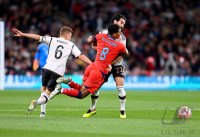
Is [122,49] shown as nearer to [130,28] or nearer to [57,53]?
[57,53]

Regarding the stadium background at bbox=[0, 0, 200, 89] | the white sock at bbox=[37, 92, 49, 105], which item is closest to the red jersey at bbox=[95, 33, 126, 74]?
the white sock at bbox=[37, 92, 49, 105]

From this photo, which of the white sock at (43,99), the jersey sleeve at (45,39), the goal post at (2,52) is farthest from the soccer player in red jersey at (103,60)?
the goal post at (2,52)

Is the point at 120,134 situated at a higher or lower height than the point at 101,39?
lower

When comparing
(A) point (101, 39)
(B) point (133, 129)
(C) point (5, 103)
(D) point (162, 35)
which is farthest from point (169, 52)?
(B) point (133, 129)

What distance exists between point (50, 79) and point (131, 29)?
20.0 m

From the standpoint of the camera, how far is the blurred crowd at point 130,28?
31703 millimetres

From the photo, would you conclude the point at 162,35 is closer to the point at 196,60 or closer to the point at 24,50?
the point at 196,60

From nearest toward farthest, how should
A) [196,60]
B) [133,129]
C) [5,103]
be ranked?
[133,129] < [5,103] < [196,60]

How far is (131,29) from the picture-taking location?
111 ft

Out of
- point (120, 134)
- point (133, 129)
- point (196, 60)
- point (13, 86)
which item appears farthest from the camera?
point (196, 60)

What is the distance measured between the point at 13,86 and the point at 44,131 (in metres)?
19.5

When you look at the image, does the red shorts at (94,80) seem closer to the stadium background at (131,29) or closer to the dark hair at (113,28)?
the dark hair at (113,28)

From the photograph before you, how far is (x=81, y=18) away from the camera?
3381 cm

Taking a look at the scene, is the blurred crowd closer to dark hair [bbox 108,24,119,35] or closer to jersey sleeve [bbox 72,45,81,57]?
jersey sleeve [bbox 72,45,81,57]
